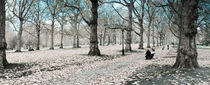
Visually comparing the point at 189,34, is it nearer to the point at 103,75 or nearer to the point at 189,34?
the point at 189,34

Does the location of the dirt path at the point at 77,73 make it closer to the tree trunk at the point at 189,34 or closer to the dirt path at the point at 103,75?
the dirt path at the point at 103,75

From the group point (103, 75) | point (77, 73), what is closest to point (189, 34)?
point (103, 75)

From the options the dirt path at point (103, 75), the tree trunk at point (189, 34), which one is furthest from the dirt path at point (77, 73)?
the tree trunk at point (189, 34)

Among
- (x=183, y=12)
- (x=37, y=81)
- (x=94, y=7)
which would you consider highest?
(x=94, y=7)

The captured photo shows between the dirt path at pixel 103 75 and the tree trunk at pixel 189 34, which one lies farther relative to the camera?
the tree trunk at pixel 189 34

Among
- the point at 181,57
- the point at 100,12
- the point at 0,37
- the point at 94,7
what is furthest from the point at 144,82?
the point at 100,12

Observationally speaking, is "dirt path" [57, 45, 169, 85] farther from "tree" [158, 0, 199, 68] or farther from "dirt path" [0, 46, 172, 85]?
"tree" [158, 0, 199, 68]

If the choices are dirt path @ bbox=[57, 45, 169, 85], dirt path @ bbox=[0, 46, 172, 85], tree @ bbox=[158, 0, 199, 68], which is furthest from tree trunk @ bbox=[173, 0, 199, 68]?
dirt path @ bbox=[57, 45, 169, 85]

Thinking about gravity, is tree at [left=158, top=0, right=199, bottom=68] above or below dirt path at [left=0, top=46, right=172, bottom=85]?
above

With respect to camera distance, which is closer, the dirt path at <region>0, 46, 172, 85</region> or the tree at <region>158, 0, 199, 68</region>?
the dirt path at <region>0, 46, 172, 85</region>

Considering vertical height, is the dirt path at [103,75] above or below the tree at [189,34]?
below

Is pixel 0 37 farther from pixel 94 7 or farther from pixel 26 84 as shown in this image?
pixel 94 7

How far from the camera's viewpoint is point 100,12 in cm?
4338

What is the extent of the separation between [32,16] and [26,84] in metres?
27.1
